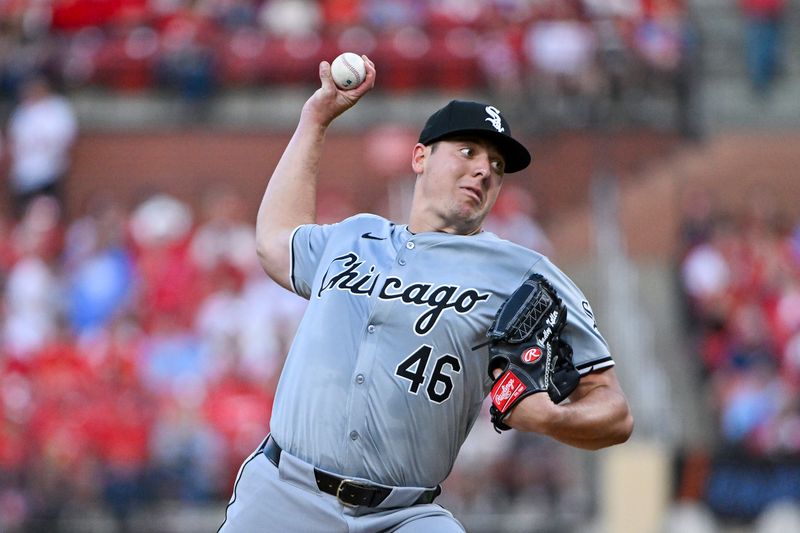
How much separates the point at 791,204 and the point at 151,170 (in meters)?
7.22

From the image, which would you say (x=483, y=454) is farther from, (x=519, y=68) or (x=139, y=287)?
(x=519, y=68)

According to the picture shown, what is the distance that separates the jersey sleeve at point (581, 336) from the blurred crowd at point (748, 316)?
792 centimetres

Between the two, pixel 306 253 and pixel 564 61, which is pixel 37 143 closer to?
pixel 564 61

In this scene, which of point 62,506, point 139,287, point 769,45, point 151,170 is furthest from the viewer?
point 769,45

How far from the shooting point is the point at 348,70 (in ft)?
16.4

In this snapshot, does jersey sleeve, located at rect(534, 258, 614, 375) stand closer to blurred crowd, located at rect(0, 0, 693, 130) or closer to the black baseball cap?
the black baseball cap

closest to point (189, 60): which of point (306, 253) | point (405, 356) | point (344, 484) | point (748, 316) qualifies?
point (748, 316)

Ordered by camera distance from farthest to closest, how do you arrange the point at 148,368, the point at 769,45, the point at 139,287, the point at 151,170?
the point at 769,45, the point at 151,170, the point at 139,287, the point at 148,368

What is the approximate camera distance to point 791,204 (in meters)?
15.2

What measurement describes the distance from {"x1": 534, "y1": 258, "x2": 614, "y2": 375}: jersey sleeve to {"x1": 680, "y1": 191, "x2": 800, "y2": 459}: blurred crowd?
26.0ft

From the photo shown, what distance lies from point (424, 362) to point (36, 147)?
40.0ft

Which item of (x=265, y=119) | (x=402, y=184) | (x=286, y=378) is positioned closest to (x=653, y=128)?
(x=402, y=184)

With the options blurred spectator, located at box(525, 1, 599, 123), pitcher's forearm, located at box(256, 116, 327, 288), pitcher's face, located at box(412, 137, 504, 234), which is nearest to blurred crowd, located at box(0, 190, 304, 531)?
blurred spectator, located at box(525, 1, 599, 123)

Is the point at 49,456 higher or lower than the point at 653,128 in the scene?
lower
